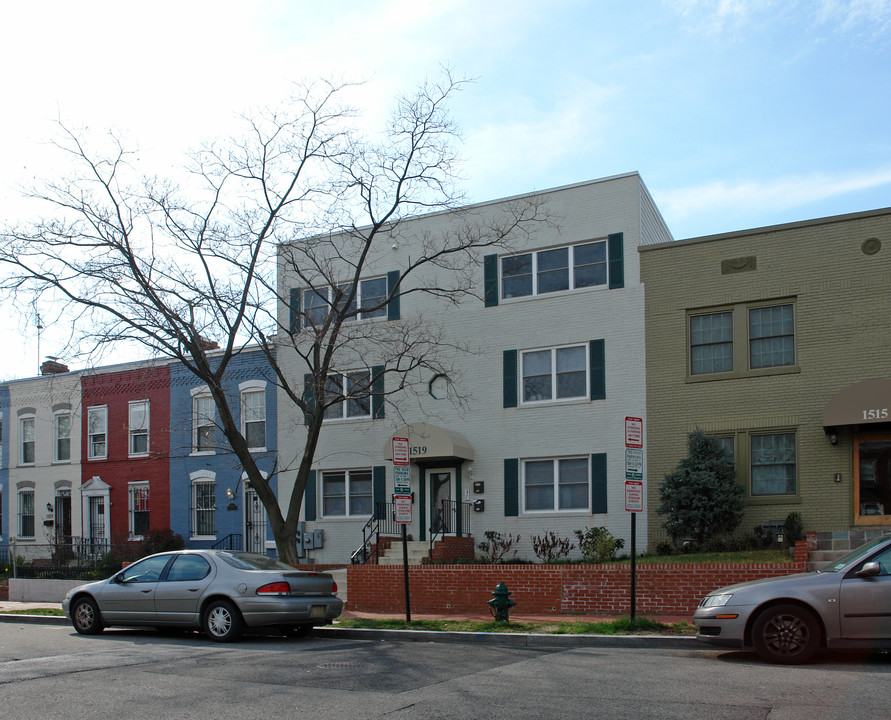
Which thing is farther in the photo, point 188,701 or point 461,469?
point 461,469

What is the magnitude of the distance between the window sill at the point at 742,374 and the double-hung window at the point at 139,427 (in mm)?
16512

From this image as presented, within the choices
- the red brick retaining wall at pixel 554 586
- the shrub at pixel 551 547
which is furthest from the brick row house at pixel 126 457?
the red brick retaining wall at pixel 554 586

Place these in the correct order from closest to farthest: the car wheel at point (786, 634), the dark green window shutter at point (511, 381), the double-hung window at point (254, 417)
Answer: the car wheel at point (786, 634) → the dark green window shutter at point (511, 381) → the double-hung window at point (254, 417)

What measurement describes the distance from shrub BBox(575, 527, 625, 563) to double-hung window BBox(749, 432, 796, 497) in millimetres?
3126

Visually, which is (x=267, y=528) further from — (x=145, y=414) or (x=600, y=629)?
(x=600, y=629)

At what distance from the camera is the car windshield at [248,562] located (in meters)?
13.5

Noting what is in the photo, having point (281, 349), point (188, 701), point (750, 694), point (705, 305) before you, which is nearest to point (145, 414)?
point (281, 349)

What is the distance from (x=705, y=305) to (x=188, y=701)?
15.0m

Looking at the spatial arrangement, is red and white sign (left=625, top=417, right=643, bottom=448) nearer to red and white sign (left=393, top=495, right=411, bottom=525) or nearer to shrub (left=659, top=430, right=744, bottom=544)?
red and white sign (left=393, top=495, right=411, bottom=525)

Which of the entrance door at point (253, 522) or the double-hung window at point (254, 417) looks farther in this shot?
the double-hung window at point (254, 417)

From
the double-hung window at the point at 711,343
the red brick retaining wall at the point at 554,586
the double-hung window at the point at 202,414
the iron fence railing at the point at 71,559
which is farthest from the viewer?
the double-hung window at the point at 202,414

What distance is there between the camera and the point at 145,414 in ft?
93.1

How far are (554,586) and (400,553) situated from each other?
248 inches

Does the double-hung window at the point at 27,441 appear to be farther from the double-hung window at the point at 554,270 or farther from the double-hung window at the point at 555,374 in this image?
the double-hung window at the point at 555,374
